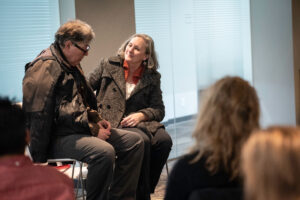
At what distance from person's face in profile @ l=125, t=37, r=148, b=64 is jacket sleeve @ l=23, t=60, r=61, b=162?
92 centimetres

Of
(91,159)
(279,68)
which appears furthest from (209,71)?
(91,159)

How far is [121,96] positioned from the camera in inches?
150

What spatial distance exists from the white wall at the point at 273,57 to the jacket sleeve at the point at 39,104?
13.2 ft

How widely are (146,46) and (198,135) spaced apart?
2.18m

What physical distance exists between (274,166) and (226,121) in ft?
2.28

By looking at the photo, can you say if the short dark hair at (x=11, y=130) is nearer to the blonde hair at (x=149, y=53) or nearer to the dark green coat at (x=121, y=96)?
the dark green coat at (x=121, y=96)

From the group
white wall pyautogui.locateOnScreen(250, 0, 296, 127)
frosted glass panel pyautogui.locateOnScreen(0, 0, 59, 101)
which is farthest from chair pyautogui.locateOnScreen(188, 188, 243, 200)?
white wall pyautogui.locateOnScreen(250, 0, 296, 127)

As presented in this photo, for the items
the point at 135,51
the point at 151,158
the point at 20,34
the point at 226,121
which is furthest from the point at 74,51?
the point at 226,121

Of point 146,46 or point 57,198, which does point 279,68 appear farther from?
point 57,198

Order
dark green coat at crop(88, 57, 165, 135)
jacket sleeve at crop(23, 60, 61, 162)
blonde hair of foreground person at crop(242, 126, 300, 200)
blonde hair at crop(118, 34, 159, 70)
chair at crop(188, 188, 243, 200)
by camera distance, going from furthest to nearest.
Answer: blonde hair at crop(118, 34, 159, 70)
dark green coat at crop(88, 57, 165, 135)
jacket sleeve at crop(23, 60, 61, 162)
chair at crop(188, 188, 243, 200)
blonde hair of foreground person at crop(242, 126, 300, 200)

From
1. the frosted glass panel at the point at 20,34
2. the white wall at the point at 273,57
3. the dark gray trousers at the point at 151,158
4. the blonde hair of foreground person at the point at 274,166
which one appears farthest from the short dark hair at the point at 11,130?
the white wall at the point at 273,57

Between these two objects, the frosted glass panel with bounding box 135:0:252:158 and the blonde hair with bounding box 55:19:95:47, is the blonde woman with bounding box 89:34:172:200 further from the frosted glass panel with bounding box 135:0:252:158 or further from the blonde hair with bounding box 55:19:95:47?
the frosted glass panel with bounding box 135:0:252:158

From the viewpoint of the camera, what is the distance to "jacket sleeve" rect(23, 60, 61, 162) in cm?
306

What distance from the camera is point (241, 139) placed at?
1.85 m
